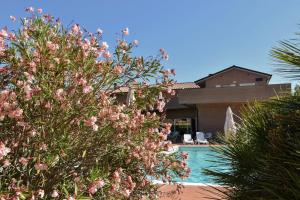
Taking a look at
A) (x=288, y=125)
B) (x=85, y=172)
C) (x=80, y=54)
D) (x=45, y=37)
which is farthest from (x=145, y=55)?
(x=288, y=125)

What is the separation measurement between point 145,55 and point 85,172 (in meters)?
1.87

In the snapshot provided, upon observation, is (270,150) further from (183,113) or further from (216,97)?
(183,113)

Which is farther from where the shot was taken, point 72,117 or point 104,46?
point 104,46

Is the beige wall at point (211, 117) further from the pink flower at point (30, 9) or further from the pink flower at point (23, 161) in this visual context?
the pink flower at point (23, 161)

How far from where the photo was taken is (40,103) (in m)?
3.83

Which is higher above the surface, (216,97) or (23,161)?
(216,97)

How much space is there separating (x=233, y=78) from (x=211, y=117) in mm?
4441

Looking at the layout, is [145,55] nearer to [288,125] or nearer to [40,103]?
[40,103]

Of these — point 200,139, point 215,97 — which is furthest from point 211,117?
point 200,139

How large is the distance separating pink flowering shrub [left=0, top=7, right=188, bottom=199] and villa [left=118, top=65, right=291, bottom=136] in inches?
989

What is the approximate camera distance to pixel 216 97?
3136 cm

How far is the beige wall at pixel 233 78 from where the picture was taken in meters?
34.6

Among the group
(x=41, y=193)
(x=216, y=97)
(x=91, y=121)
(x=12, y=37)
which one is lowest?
(x=41, y=193)

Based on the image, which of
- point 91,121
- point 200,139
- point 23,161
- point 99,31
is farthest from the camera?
point 200,139
